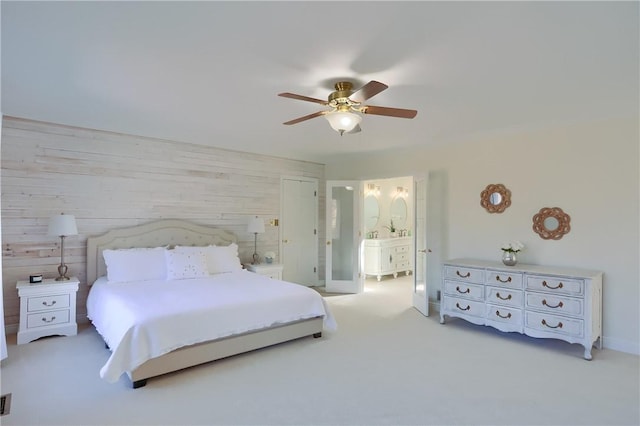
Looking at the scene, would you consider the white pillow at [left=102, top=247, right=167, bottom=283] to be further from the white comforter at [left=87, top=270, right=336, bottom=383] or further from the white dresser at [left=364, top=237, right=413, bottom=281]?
the white dresser at [left=364, top=237, right=413, bottom=281]

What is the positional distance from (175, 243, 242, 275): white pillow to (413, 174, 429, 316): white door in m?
2.56

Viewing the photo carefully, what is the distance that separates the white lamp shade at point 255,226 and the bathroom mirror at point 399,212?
3.85m

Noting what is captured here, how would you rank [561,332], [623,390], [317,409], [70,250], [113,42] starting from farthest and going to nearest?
1. [70,250]
2. [561,332]
3. [623,390]
4. [317,409]
5. [113,42]

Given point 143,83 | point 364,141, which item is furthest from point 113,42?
point 364,141

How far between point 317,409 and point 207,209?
11.7ft

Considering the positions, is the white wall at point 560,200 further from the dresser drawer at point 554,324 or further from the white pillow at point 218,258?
the white pillow at point 218,258

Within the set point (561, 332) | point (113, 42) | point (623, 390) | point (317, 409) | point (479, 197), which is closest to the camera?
point (113, 42)

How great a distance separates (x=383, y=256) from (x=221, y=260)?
147 inches

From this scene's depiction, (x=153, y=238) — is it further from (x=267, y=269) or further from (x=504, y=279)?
(x=504, y=279)

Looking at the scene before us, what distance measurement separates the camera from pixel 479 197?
477 centimetres

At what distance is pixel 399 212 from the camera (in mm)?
8367

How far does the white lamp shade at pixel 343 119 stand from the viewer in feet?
9.62

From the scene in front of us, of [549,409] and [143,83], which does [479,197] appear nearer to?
[549,409]

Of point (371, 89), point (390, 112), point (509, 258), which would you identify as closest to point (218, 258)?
point (390, 112)
